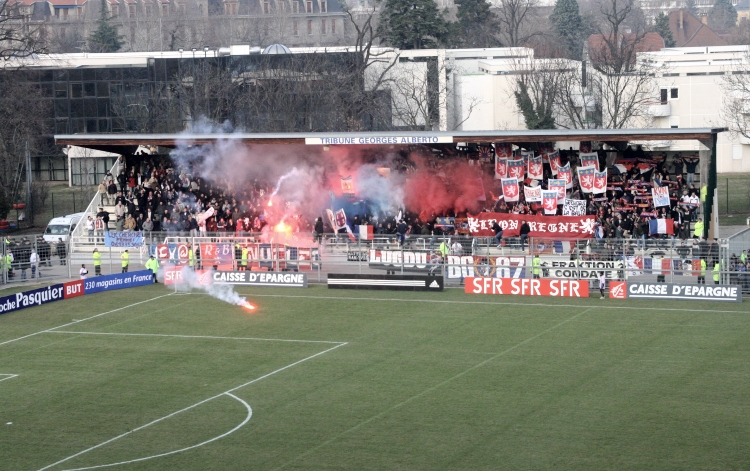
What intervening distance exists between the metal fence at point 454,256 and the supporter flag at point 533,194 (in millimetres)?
7830

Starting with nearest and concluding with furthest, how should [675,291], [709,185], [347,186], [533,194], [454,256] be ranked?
1. [675,291]
2. [454,256]
3. [709,185]
4. [533,194]
5. [347,186]

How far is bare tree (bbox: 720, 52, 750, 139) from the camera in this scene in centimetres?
7331

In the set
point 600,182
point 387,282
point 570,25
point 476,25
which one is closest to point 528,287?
point 387,282

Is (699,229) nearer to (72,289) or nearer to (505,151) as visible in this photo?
(505,151)

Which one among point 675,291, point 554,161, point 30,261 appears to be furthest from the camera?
point 554,161

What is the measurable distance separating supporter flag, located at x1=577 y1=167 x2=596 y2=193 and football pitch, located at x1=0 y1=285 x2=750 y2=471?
→ 1293cm

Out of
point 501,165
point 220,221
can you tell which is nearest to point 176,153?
point 220,221

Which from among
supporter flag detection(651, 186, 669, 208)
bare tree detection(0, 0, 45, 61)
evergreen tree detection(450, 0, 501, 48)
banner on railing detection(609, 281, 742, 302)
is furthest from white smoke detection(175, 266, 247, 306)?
evergreen tree detection(450, 0, 501, 48)

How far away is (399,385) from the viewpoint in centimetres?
2527

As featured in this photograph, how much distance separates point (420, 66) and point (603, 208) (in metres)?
37.0

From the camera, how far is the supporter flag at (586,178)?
1918 inches

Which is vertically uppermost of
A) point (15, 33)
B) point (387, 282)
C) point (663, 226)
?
point (15, 33)

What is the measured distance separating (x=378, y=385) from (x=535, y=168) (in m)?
26.5

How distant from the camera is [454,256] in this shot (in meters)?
41.2
